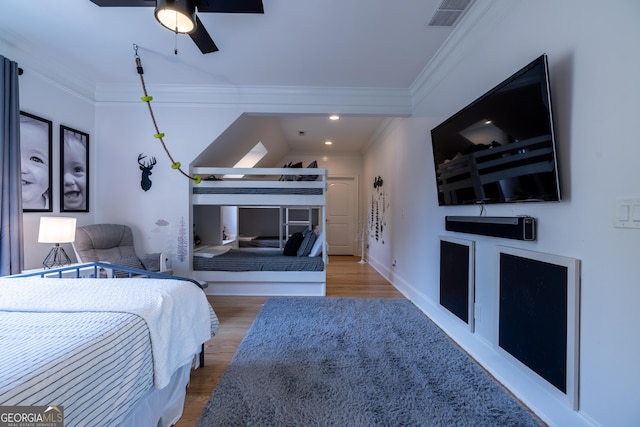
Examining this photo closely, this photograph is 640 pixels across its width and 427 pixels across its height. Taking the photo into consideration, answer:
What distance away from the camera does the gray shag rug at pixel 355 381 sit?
4.83 ft

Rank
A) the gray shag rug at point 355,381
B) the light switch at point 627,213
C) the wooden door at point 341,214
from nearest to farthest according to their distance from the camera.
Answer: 1. the light switch at point 627,213
2. the gray shag rug at point 355,381
3. the wooden door at point 341,214

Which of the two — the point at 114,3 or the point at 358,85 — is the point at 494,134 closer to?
the point at 358,85

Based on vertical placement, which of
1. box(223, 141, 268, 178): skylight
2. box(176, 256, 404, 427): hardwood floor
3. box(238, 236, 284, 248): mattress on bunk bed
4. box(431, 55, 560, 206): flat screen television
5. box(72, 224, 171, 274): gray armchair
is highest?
box(223, 141, 268, 178): skylight

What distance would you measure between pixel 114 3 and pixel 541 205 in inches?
109

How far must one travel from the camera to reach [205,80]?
3178mm

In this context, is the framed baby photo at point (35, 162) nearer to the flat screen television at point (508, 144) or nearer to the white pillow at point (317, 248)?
the white pillow at point (317, 248)

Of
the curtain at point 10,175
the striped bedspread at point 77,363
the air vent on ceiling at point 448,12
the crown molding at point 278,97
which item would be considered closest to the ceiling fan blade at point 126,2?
the curtain at point 10,175

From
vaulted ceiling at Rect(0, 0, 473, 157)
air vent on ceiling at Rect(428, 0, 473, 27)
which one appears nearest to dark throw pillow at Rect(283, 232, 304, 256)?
vaulted ceiling at Rect(0, 0, 473, 157)

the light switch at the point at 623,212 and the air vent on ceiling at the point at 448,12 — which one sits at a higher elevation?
the air vent on ceiling at the point at 448,12

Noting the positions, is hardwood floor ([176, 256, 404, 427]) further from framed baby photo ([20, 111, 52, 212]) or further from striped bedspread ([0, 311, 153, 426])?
framed baby photo ([20, 111, 52, 212])

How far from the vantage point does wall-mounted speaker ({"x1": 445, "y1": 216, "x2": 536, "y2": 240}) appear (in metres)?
1.51

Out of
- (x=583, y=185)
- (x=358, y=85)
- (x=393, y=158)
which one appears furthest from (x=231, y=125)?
(x=583, y=185)

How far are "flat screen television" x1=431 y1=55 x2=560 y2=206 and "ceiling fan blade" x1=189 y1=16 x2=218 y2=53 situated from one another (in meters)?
1.91

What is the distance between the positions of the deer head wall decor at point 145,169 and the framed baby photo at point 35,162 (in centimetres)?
83
